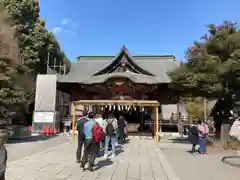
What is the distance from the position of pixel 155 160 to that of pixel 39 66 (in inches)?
993

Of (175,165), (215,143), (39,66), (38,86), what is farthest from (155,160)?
(39,66)

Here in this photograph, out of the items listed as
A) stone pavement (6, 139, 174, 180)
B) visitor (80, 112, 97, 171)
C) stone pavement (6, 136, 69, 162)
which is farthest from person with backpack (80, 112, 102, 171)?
stone pavement (6, 136, 69, 162)

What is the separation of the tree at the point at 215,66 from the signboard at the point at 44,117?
34.8 ft

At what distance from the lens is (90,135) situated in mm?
7121

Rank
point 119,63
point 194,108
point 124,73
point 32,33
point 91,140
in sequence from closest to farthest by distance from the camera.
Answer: point 91,140 < point 124,73 < point 119,63 < point 32,33 < point 194,108

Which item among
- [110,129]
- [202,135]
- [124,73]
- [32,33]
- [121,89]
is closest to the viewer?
[110,129]

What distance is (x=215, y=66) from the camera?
12.8m

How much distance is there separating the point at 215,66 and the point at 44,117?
44.7ft

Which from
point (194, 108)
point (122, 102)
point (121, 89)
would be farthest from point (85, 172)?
point (194, 108)

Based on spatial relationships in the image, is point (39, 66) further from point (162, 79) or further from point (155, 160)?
point (155, 160)

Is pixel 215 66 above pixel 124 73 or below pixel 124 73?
below

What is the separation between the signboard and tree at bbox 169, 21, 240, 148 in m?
10.6

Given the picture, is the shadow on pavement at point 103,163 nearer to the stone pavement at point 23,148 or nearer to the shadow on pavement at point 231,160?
the stone pavement at point 23,148

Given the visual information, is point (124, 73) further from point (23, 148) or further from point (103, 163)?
point (103, 163)
